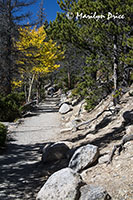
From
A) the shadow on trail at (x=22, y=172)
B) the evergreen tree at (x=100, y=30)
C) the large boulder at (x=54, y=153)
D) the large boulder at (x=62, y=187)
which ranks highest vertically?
the evergreen tree at (x=100, y=30)

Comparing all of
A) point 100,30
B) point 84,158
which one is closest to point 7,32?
point 100,30

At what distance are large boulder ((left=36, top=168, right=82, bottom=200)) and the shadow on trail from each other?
0.83 metres

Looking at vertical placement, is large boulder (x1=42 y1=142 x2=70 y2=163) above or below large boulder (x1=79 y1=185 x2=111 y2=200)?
below

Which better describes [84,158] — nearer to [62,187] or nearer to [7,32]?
[62,187]

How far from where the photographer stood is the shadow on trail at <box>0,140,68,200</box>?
182 inches

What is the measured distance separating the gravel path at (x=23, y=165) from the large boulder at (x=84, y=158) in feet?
3.08

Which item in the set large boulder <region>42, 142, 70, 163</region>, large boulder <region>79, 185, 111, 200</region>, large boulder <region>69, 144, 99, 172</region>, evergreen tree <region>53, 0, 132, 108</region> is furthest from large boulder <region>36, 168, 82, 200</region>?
evergreen tree <region>53, 0, 132, 108</region>

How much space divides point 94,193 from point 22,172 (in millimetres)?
3012

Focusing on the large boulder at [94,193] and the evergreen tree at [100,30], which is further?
the evergreen tree at [100,30]

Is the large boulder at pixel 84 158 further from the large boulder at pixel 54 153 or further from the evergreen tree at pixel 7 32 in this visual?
the evergreen tree at pixel 7 32

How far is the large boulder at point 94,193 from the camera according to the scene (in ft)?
10.6

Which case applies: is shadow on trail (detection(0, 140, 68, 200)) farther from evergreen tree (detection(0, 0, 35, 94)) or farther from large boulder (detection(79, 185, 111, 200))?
evergreen tree (detection(0, 0, 35, 94))

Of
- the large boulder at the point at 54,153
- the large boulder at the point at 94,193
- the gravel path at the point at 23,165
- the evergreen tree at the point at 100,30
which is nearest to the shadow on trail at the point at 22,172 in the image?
the gravel path at the point at 23,165

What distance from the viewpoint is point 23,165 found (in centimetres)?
628
